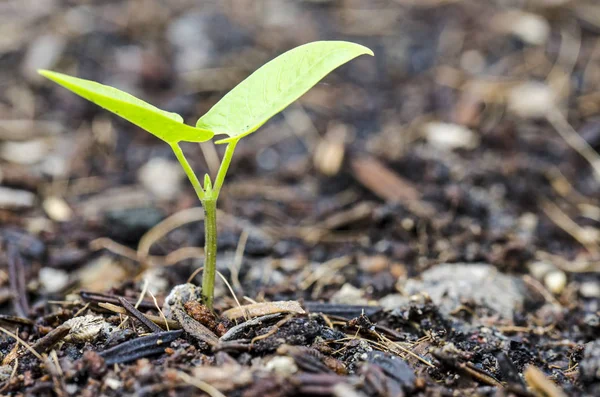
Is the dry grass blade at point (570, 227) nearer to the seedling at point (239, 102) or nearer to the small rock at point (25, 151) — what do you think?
the seedling at point (239, 102)

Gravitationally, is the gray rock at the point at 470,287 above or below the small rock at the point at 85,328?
below

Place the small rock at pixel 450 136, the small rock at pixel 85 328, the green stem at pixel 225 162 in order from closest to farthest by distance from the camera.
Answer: the green stem at pixel 225 162, the small rock at pixel 85 328, the small rock at pixel 450 136

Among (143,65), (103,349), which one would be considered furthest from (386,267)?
(143,65)

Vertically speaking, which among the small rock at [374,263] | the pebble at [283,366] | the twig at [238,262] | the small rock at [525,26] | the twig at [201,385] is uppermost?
the small rock at [525,26]

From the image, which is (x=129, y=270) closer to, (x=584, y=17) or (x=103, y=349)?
(x=103, y=349)

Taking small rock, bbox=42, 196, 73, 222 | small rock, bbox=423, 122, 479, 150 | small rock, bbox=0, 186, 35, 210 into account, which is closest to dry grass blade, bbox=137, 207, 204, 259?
small rock, bbox=42, 196, 73, 222

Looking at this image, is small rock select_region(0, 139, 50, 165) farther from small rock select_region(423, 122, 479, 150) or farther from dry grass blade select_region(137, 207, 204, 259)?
small rock select_region(423, 122, 479, 150)

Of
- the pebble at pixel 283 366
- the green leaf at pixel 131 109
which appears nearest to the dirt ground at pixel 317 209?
the pebble at pixel 283 366

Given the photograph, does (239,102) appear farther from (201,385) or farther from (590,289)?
(590,289)
